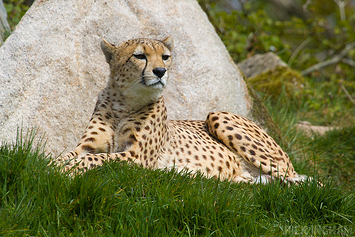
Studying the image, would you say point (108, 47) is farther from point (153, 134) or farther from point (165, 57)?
point (153, 134)

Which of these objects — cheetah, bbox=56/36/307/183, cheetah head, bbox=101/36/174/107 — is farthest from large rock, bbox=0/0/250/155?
cheetah head, bbox=101/36/174/107

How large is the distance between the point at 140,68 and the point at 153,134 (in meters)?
0.65

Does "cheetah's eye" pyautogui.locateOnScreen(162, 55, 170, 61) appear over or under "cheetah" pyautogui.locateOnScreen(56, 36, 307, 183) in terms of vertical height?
over

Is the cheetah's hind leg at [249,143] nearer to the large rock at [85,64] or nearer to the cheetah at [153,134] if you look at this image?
the cheetah at [153,134]

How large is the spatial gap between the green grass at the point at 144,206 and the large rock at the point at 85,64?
1154 mm

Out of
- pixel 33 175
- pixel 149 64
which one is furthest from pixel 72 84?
pixel 33 175

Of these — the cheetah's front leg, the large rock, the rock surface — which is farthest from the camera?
the rock surface

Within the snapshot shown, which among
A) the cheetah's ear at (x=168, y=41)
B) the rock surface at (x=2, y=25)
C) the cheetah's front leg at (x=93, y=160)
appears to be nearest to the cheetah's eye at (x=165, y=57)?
the cheetah's ear at (x=168, y=41)

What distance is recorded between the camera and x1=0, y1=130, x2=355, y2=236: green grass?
2.41 metres

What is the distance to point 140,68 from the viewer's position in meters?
3.67

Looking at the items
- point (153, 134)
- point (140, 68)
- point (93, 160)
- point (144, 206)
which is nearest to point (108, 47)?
point (140, 68)

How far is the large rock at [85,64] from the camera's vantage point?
4.07m

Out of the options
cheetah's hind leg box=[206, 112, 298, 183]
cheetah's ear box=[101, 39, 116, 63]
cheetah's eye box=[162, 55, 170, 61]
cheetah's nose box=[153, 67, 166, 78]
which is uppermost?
cheetah's ear box=[101, 39, 116, 63]

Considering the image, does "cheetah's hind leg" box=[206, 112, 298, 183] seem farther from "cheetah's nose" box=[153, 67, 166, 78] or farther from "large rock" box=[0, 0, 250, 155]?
"cheetah's nose" box=[153, 67, 166, 78]
